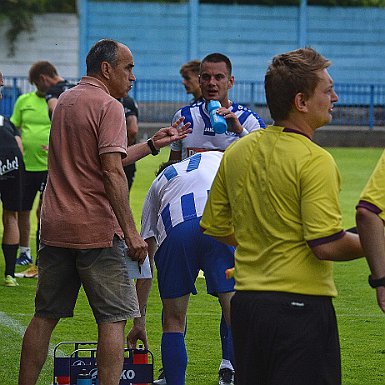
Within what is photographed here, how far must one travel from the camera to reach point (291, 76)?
4398mm

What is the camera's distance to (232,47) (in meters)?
38.6

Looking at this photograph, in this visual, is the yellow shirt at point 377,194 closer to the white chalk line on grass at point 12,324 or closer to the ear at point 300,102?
the ear at point 300,102

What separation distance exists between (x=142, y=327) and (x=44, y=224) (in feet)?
3.69

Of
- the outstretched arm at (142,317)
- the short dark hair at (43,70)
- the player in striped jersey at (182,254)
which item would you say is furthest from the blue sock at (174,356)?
the short dark hair at (43,70)

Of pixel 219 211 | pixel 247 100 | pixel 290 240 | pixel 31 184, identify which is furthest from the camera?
pixel 247 100

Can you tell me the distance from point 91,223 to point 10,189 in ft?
16.5

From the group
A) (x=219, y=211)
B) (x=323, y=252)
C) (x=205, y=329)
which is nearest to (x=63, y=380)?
(x=219, y=211)

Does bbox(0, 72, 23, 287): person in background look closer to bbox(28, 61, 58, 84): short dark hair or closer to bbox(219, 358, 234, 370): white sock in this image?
bbox(28, 61, 58, 84): short dark hair

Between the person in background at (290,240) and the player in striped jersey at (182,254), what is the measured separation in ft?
5.73

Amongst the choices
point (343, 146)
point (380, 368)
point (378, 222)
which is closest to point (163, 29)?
point (343, 146)

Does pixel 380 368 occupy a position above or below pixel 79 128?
below

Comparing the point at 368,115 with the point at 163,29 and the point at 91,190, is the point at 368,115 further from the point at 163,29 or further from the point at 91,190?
the point at 91,190

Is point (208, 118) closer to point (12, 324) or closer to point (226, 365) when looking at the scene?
point (226, 365)

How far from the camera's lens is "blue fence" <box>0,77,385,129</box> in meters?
34.2
